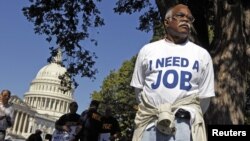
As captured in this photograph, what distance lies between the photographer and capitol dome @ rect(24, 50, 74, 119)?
144875 mm

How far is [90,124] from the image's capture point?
11547 millimetres

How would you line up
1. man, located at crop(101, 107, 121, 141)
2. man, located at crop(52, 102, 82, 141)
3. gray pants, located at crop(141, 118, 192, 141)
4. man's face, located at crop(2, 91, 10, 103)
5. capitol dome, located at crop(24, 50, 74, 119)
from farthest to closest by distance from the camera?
capitol dome, located at crop(24, 50, 74, 119), man, located at crop(101, 107, 121, 141), man, located at crop(52, 102, 82, 141), man's face, located at crop(2, 91, 10, 103), gray pants, located at crop(141, 118, 192, 141)

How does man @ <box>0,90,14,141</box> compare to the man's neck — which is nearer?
the man's neck

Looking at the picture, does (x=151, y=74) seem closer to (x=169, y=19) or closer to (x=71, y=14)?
(x=169, y=19)

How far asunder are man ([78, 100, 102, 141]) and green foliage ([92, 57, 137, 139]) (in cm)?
3301

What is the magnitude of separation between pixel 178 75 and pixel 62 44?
12969 millimetres

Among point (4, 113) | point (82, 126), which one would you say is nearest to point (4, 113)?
point (4, 113)

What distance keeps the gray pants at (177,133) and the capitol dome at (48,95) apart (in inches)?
5512

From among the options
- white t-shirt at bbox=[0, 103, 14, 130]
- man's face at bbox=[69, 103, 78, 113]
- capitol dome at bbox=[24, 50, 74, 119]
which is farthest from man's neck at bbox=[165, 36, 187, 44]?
capitol dome at bbox=[24, 50, 74, 119]

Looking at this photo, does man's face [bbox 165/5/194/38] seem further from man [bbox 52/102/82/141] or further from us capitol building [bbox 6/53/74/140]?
us capitol building [bbox 6/53/74/140]

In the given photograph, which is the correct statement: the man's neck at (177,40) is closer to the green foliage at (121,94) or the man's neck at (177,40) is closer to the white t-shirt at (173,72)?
A: the white t-shirt at (173,72)

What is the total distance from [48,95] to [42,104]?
7.87 meters

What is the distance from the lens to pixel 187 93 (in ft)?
12.7

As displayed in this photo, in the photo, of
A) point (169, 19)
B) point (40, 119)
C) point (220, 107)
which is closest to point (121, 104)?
point (220, 107)
